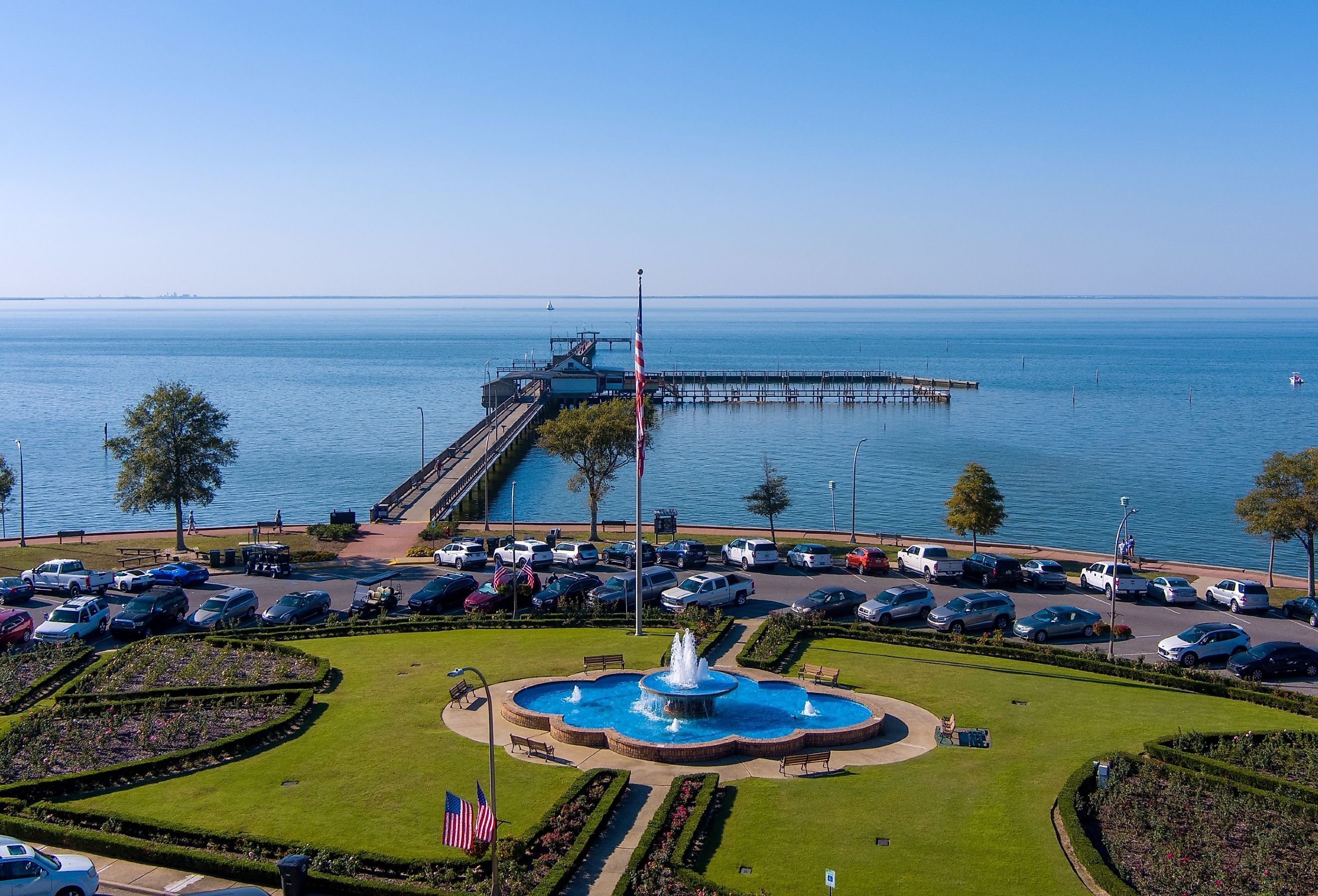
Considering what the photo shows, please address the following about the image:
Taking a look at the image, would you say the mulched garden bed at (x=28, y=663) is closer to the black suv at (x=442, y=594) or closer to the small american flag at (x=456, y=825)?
the black suv at (x=442, y=594)

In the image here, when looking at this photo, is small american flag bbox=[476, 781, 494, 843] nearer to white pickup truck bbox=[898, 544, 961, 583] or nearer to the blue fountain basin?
the blue fountain basin

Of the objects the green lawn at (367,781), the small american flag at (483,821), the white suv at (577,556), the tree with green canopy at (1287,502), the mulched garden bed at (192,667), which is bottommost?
the green lawn at (367,781)

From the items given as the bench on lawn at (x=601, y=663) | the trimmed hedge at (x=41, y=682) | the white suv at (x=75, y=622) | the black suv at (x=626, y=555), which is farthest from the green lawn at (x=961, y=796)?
the white suv at (x=75, y=622)

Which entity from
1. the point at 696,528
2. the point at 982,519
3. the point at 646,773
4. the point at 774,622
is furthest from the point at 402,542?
the point at 646,773

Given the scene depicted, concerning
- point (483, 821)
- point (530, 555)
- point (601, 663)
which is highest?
point (483, 821)

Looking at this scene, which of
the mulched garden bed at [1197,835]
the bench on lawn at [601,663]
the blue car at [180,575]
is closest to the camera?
the mulched garden bed at [1197,835]

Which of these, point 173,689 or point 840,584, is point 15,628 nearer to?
point 173,689

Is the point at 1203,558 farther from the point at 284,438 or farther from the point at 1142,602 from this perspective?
the point at 284,438

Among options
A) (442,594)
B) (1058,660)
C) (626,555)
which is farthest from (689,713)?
(626,555)
